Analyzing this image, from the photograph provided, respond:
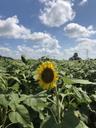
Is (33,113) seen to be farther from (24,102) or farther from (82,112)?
(82,112)

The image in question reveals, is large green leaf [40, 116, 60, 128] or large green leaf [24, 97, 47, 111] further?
large green leaf [24, 97, 47, 111]

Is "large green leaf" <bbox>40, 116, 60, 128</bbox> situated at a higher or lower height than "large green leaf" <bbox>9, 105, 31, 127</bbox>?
lower

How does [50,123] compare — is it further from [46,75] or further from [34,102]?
[46,75]

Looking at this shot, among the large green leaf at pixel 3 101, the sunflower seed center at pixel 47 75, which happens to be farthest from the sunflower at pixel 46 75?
the large green leaf at pixel 3 101

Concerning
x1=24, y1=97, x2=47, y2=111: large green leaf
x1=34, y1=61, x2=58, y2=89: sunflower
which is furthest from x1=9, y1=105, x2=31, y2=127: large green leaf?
x1=34, y1=61, x2=58, y2=89: sunflower

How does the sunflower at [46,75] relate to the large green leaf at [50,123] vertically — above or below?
above

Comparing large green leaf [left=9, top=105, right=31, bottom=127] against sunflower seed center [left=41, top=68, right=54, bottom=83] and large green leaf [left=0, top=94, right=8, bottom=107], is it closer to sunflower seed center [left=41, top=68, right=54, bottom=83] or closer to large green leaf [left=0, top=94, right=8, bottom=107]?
large green leaf [left=0, top=94, right=8, bottom=107]

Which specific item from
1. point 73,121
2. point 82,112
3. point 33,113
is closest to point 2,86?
point 33,113

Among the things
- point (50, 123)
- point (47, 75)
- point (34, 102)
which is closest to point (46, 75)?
point (47, 75)

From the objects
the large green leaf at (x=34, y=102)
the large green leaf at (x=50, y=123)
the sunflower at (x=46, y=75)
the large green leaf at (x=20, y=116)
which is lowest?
the large green leaf at (x=50, y=123)

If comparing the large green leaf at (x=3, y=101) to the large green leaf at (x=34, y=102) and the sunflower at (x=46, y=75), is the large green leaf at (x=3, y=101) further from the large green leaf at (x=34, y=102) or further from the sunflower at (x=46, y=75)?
the sunflower at (x=46, y=75)

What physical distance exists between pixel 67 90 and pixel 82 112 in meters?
0.77

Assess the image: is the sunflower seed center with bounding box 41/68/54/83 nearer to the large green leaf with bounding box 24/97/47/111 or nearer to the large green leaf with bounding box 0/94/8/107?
the large green leaf with bounding box 24/97/47/111

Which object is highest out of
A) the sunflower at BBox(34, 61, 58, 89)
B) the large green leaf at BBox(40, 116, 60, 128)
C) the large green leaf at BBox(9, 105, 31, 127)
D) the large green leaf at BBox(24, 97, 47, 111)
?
the sunflower at BBox(34, 61, 58, 89)
